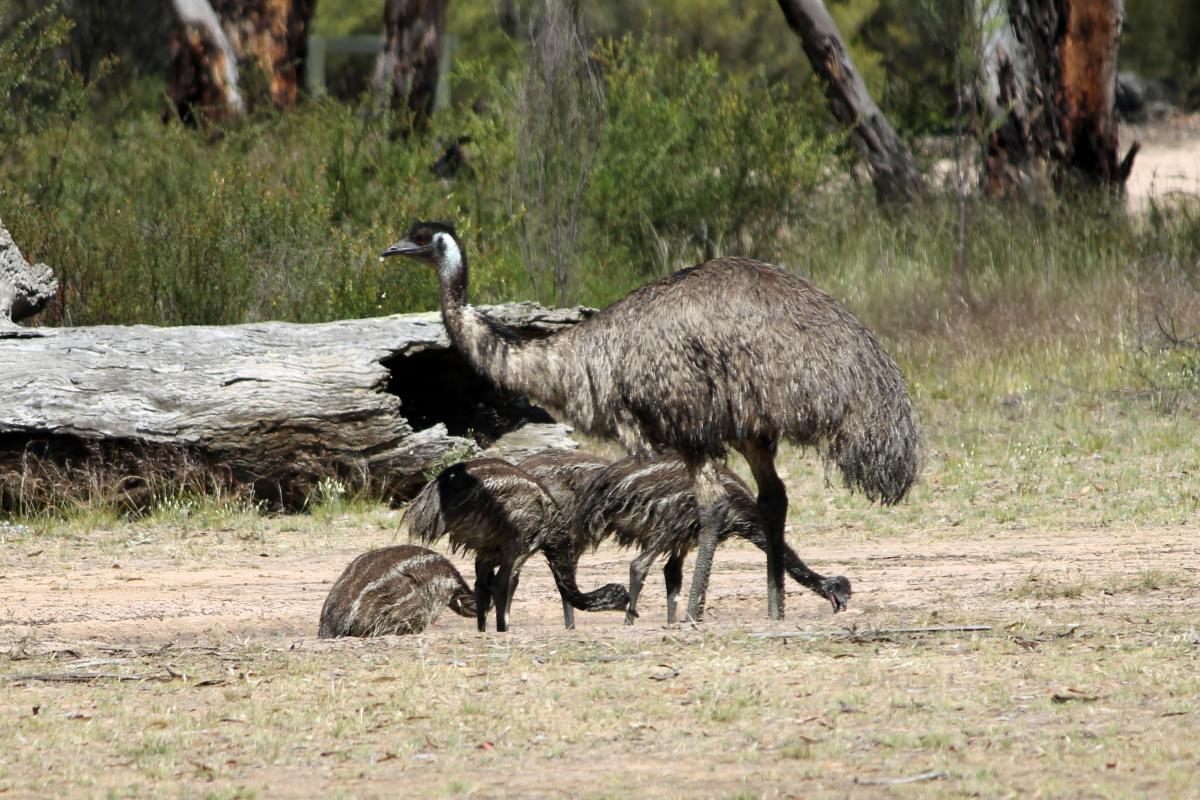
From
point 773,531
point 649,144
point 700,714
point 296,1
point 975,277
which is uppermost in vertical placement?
point 296,1

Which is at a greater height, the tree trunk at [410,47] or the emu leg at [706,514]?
the tree trunk at [410,47]

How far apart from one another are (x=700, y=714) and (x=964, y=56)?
12130mm

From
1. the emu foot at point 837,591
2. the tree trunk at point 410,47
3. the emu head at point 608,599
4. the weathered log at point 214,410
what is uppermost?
the tree trunk at point 410,47

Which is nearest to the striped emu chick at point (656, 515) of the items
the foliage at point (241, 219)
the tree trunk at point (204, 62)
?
the foliage at point (241, 219)

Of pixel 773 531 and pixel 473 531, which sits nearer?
pixel 773 531

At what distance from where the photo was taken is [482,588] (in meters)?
8.71

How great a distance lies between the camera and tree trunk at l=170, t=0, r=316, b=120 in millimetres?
20578

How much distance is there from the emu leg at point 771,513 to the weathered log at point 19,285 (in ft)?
19.7

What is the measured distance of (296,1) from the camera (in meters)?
21.8

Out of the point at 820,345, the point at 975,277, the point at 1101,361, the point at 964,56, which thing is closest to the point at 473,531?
the point at 820,345

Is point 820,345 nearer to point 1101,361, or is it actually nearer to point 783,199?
point 1101,361

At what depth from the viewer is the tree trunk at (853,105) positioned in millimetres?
18734

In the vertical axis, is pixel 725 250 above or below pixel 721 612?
above

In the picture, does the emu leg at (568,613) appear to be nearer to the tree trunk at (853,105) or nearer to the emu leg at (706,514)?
the emu leg at (706,514)
